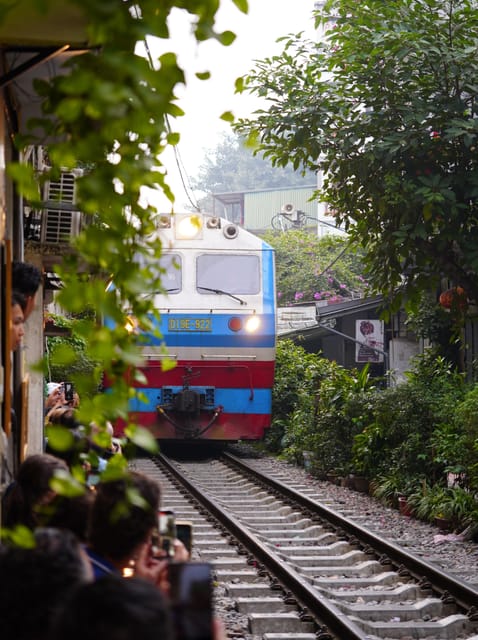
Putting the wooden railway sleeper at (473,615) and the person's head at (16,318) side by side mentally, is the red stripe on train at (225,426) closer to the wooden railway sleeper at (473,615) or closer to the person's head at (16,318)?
the wooden railway sleeper at (473,615)

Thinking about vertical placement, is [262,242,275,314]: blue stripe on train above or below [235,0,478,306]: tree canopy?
below

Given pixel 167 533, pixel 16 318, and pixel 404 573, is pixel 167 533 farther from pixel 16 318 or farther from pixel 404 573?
pixel 404 573

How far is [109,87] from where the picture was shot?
213 centimetres

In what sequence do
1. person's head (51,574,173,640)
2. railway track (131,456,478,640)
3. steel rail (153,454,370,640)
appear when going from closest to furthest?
person's head (51,574,173,640), steel rail (153,454,370,640), railway track (131,456,478,640)

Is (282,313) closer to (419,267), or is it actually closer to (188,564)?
(419,267)

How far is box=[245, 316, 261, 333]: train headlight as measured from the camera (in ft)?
50.2

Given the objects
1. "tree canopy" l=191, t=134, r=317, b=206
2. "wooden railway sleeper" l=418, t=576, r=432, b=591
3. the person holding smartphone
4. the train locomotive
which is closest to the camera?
the person holding smartphone

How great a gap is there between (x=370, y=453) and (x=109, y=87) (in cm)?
1118

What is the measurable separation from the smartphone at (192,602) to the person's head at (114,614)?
0.15 m

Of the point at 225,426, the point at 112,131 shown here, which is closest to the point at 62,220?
the point at 112,131

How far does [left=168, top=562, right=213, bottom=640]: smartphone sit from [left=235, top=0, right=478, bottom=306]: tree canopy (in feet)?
28.0

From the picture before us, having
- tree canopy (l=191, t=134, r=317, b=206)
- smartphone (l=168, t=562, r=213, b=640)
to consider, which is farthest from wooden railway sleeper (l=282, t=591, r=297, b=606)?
tree canopy (l=191, t=134, r=317, b=206)

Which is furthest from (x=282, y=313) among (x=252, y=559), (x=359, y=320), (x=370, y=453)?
(x=252, y=559)

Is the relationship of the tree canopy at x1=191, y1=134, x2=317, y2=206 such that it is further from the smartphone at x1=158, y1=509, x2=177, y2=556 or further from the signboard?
the smartphone at x1=158, y1=509, x2=177, y2=556
